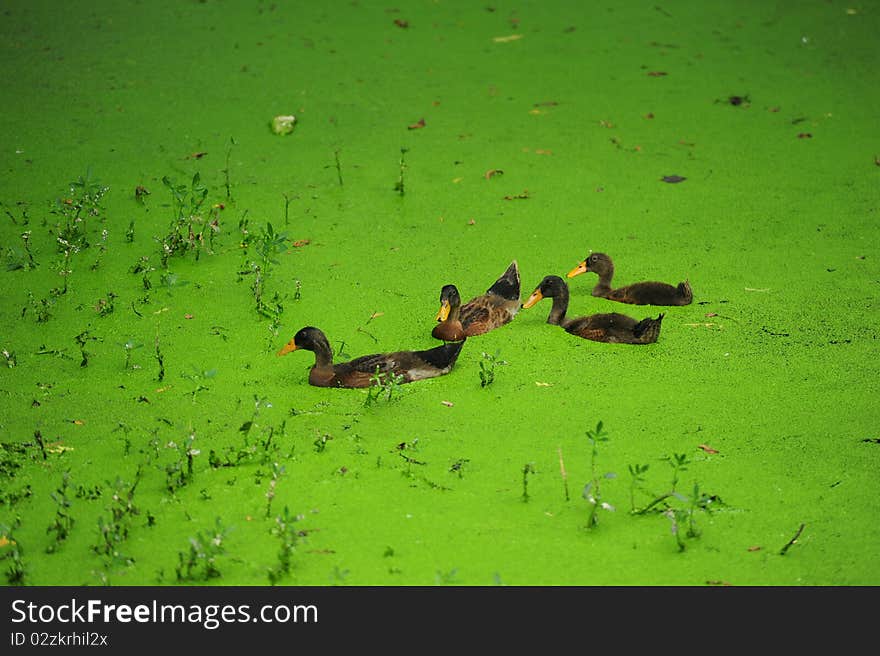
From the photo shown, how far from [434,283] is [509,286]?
16.5 inches

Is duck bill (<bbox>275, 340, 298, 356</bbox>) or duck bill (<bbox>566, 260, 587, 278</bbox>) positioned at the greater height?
duck bill (<bbox>566, 260, 587, 278</bbox>)

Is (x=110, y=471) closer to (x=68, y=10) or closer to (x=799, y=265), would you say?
(x=799, y=265)

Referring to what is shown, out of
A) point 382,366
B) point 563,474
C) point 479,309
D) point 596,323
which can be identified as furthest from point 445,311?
point 563,474

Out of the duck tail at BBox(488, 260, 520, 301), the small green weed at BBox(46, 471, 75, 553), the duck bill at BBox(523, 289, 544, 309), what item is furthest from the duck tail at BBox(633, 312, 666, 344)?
the small green weed at BBox(46, 471, 75, 553)

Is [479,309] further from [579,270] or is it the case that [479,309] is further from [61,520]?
[61,520]

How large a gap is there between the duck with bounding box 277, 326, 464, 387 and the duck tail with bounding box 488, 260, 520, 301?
78 cm

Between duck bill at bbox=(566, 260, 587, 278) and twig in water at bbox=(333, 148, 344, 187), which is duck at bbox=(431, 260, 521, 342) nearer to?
duck bill at bbox=(566, 260, 587, 278)

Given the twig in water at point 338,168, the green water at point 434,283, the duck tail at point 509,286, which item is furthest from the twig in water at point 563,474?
the twig in water at point 338,168

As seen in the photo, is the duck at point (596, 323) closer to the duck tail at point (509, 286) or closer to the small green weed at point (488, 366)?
the duck tail at point (509, 286)

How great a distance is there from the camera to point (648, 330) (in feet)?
17.0

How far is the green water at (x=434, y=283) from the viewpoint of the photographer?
12.3 feet

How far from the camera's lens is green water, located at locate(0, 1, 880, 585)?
3758mm

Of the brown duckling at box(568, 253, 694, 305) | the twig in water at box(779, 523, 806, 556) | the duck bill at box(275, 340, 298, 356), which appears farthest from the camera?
the brown duckling at box(568, 253, 694, 305)

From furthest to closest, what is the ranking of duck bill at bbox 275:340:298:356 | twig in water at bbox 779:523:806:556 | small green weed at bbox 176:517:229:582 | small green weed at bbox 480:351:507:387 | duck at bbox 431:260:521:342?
1. duck at bbox 431:260:521:342
2. duck bill at bbox 275:340:298:356
3. small green weed at bbox 480:351:507:387
4. twig in water at bbox 779:523:806:556
5. small green weed at bbox 176:517:229:582
